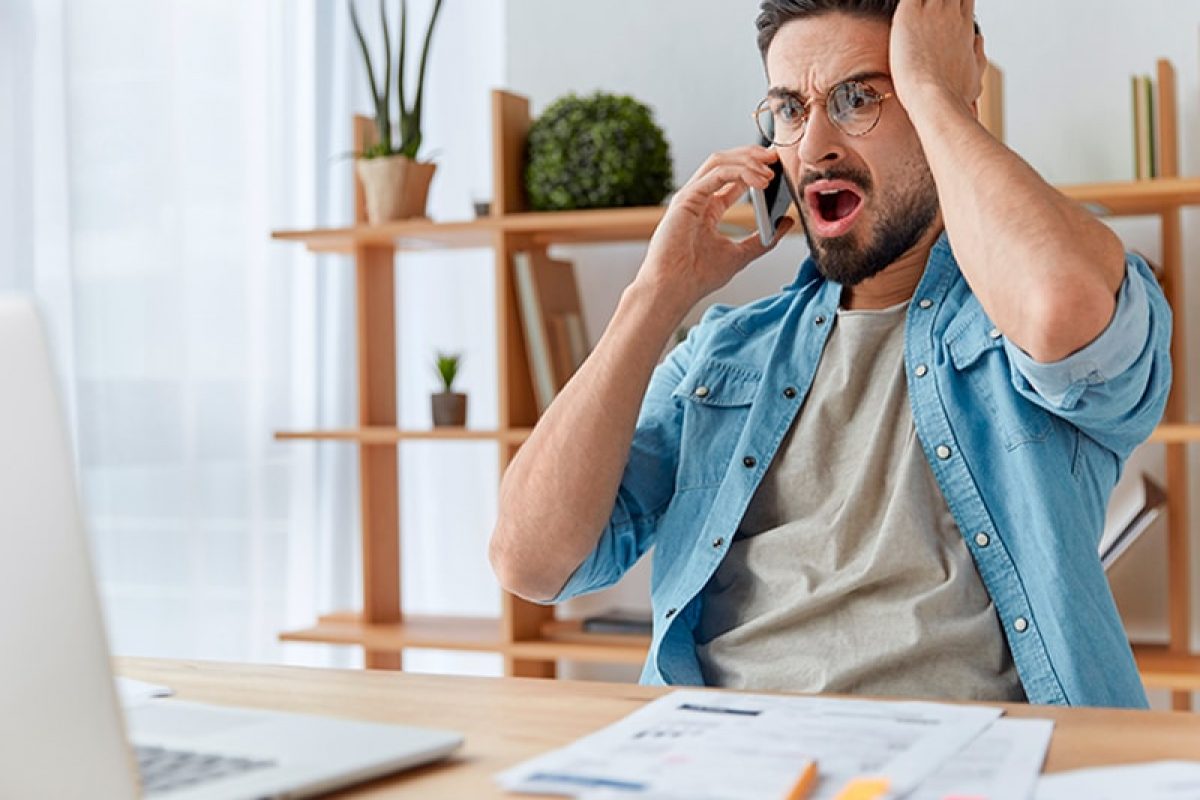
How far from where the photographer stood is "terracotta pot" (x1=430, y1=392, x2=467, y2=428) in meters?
2.93

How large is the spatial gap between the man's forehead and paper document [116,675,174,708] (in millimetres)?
930

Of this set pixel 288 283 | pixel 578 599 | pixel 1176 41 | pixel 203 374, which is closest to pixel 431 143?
pixel 288 283

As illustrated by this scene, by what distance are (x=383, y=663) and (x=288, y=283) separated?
2.92ft

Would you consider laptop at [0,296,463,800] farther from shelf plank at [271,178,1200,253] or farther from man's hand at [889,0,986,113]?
shelf plank at [271,178,1200,253]

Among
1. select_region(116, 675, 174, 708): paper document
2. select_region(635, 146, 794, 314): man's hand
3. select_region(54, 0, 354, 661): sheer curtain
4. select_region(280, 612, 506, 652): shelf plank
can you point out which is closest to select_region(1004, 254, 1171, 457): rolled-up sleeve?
select_region(635, 146, 794, 314): man's hand

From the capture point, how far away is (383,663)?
2.96 m

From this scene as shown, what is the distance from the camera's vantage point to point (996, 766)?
819 mm

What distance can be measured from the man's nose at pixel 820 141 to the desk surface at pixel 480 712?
73cm

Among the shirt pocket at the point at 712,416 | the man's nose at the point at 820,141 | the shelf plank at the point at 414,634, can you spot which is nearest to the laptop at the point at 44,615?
the shirt pocket at the point at 712,416

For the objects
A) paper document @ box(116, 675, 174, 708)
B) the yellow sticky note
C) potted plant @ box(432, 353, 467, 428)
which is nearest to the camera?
the yellow sticky note

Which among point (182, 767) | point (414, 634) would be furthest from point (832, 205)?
Result: point (414, 634)

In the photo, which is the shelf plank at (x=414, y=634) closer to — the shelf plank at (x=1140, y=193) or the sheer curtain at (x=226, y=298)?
the sheer curtain at (x=226, y=298)

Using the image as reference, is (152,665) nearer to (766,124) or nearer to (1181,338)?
(766,124)

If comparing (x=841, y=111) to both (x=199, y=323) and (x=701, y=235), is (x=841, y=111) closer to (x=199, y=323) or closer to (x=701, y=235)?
(x=701, y=235)
